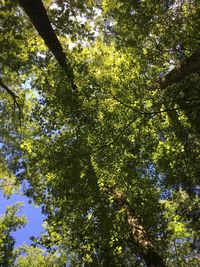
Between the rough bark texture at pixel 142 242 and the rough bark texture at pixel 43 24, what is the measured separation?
514 centimetres

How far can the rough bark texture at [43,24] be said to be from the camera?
442 inches

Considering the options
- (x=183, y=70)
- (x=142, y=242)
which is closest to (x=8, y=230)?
(x=142, y=242)

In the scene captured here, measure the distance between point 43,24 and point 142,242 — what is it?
8.45 metres

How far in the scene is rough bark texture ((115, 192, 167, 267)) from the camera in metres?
10.3

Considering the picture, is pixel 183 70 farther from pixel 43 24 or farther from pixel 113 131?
pixel 43 24

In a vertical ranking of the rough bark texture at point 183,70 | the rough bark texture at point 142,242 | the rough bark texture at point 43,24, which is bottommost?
the rough bark texture at point 142,242

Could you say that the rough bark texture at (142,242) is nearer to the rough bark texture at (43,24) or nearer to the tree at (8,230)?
the rough bark texture at (43,24)

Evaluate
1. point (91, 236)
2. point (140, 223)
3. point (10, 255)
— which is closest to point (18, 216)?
point (10, 255)

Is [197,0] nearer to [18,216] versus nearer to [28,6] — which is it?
[28,6]

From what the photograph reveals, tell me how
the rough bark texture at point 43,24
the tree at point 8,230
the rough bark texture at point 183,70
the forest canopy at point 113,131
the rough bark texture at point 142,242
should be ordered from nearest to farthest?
the forest canopy at point 113,131 < the rough bark texture at point 142,242 < the rough bark texture at point 43,24 < the rough bark texture at point 183,70 < the tree at point 8,230

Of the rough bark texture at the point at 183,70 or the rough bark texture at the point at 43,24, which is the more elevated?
the rough bark texture at the point at 43,24

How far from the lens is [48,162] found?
996 centimetres

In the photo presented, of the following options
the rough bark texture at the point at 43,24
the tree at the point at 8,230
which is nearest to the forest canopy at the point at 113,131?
the rough bark texture at the point at 43,24

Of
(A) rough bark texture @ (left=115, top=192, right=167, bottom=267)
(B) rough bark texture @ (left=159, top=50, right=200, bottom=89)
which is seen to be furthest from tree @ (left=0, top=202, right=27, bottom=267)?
(B) rough bark texture @ (left=159, top=50, right=200, bottom=89)
